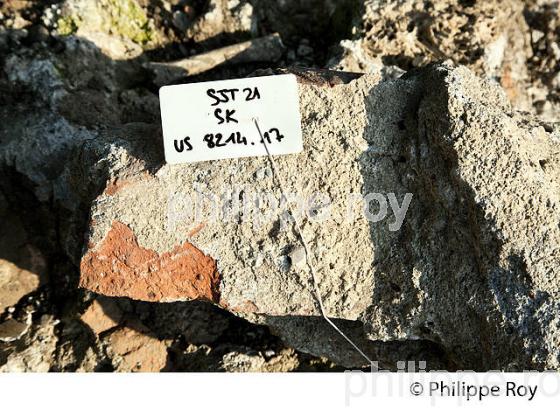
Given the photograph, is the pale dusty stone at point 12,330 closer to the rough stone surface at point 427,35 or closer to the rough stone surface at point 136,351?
the rough stone surface at point 136,351

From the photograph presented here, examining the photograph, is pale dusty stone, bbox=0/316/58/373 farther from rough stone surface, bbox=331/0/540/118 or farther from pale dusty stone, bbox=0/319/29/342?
rough stone surface, bbox=331/0/540/118

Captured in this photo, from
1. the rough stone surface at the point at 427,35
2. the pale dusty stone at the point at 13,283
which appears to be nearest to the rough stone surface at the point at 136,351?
the pale dusty stone at the point at 13,283

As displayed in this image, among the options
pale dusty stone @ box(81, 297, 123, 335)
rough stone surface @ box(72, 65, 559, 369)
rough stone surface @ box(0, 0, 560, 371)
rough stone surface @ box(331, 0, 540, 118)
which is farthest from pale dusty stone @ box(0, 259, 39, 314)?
rough stone surface @ box(331, 0, 540, 118)

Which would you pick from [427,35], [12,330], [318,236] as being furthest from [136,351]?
[427,35]

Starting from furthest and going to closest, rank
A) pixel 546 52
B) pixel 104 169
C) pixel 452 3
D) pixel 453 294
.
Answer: pixel 546 52, pixel 452 3, pixel 104 169, pixel 453 294

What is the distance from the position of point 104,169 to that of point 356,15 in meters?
1.23

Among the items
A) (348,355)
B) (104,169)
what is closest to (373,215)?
(348,355)

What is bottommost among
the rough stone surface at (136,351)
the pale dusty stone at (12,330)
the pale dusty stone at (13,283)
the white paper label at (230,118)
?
the rough stone surface at (136,351)

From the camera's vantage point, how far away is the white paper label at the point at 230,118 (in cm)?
170

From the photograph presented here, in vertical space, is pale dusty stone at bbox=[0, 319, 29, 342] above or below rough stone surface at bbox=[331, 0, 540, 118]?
below

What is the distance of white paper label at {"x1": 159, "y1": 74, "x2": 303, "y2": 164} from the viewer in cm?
170

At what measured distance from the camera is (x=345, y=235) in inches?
66.2

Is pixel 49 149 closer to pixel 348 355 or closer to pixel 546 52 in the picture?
pixel 348 355

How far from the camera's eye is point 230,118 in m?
1.72
